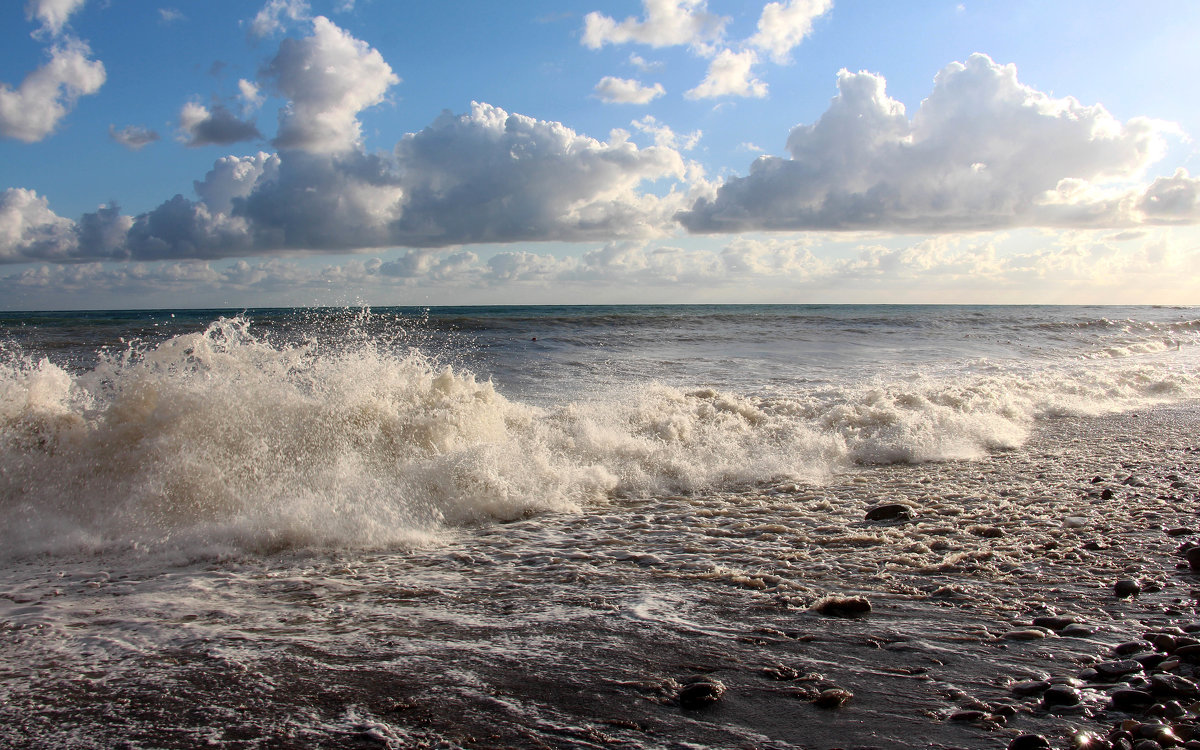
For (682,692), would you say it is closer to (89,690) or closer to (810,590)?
(810,590)

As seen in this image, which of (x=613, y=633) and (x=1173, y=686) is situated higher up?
(x=1173, y=686)

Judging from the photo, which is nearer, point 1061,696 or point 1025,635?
point 1061,696

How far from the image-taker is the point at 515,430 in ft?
26.9

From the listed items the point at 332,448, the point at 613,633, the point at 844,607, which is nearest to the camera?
the point at 613,633

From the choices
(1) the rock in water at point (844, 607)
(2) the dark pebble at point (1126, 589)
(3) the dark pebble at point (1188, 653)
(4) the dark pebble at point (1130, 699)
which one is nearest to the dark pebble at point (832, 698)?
(1) the rock in water at point (844, 607)

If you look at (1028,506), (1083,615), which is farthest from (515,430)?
(1083,615)

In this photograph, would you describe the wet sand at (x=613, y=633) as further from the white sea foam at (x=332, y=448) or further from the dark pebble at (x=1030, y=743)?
the white sea foam at (x=332, y=448)

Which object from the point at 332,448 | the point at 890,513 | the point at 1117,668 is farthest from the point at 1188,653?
the point at 332,448

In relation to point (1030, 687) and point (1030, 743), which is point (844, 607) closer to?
point (1030, 687)

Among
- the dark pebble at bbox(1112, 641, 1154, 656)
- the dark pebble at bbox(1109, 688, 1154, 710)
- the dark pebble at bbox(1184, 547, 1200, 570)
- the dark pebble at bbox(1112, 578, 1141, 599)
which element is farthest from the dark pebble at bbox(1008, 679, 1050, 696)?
the dark pebble at bbox(1184, 547, 1200, 570)

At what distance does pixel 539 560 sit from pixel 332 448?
3102 mm

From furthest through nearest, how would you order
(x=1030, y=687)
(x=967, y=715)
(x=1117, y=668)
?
1. (x=1117, y=668)
2. (x=1030, y=687)
3. (x=967, y=715)

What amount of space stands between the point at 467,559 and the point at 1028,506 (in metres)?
4.71

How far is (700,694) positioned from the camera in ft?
9.10
